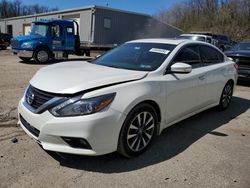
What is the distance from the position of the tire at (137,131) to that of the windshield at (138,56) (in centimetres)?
73

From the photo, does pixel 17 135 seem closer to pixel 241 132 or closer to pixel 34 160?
pixel 34 160

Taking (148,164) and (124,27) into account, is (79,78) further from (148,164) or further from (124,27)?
(124,27)

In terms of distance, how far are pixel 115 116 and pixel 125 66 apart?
1268mm

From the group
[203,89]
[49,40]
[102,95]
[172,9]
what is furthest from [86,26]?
[172,9]

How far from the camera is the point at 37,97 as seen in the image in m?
3.65

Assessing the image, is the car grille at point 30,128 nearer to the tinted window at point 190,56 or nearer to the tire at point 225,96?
the tinted window at point 190,56

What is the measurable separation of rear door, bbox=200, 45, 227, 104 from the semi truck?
1119 centimetres

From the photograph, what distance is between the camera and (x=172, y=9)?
4975 cm

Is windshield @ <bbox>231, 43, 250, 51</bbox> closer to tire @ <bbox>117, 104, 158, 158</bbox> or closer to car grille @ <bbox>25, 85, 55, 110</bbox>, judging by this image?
tire @ <bbox>117, 104, 158, 158</bbox>

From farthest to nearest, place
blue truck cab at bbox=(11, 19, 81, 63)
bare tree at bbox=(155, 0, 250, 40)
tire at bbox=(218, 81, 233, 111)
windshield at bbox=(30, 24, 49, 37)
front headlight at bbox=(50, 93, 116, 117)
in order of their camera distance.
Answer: bare tree at bbox=(155, 0, 250, 40) < windshield at bbox=(30, 24, 49, 37) < blue truck cab at bbox=(11, 19, 81, 63) < tire at bbox=(218, 81, 233, 111) < front headlight at bbox=(50, 93, 116, 117)

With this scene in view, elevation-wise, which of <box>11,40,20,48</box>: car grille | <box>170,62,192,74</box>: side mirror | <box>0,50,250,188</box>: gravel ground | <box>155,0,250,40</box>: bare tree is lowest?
<box>0,50,250,188</box>: gravel ground

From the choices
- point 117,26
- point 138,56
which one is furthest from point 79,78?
point 117,26

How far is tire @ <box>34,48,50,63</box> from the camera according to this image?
50.0 ft

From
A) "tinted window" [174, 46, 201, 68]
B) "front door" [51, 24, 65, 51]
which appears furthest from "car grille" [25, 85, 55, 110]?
"front door" [51, 24, 65, 51]
